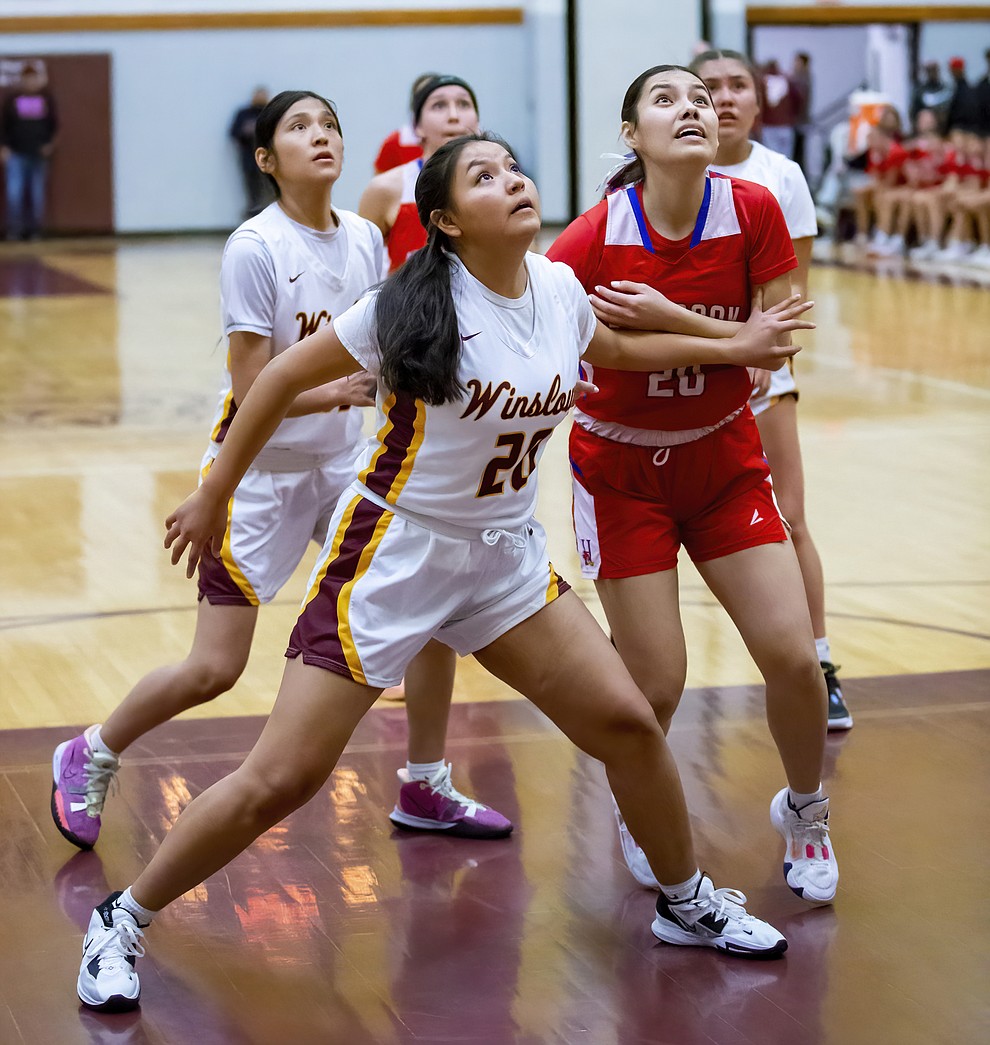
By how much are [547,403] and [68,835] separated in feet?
5.77

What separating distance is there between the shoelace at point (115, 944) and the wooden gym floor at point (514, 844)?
11 cm

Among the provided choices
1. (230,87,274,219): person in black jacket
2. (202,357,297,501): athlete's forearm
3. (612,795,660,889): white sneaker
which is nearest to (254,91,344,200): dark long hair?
(202,357,297,501): athlete's forearm

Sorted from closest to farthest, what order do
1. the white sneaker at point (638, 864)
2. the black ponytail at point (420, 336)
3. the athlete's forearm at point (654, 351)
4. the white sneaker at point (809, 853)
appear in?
the black ponytail at point (420, 336) → the athlete's forearm at point (654, 351) → the white sneaker at point (809, 853) → the white sneaker at point (638, 864)

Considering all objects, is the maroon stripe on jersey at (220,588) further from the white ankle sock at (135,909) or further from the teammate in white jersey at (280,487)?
the white ankle sock at (135,909)

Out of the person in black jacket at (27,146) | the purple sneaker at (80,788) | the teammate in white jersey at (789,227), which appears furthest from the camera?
the person in black jacket at (27,146)

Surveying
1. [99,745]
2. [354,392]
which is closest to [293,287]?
[354,392]

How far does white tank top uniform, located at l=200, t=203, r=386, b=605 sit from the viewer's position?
404cm

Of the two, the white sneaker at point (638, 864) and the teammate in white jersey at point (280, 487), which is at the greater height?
the teammate in white jersey at point (280, 487)

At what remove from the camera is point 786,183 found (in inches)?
193

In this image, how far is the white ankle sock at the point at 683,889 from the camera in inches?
138

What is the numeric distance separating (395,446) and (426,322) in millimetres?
263

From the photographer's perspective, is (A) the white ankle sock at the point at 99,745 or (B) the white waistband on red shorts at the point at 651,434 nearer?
(B) the white waistband on red shorts at the point at 651,434

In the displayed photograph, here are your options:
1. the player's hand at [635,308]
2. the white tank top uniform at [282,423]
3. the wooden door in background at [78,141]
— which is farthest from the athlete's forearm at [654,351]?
the wooden door in background at [78,141]

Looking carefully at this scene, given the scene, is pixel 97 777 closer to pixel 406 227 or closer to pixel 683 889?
pixel 683 889
